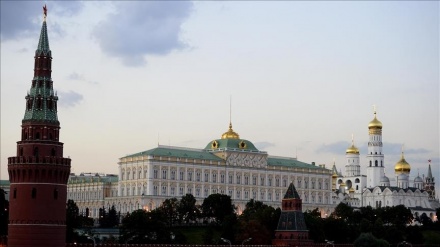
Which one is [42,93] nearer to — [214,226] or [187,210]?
[214,226]

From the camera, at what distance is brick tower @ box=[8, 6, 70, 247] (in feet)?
316

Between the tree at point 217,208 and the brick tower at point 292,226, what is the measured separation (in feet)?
85.6

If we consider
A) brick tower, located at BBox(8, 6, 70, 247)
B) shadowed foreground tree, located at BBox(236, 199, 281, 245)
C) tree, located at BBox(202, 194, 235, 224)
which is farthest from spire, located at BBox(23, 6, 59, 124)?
tree, located at BBox(202, 194, 235, 224)

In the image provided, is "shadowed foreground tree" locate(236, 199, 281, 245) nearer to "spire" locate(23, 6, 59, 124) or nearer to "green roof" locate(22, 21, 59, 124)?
"green roof" locate(22, 21, 59, 124)

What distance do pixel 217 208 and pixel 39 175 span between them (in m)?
81.6

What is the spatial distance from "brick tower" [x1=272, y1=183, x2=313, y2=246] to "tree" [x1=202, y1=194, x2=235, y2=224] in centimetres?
2609

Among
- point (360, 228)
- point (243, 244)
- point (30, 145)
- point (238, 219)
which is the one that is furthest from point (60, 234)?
point (360, 228)

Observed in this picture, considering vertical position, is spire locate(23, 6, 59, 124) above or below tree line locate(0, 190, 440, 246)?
above

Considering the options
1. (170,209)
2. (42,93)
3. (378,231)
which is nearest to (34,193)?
(42,93)

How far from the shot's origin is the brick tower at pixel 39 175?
96.2m

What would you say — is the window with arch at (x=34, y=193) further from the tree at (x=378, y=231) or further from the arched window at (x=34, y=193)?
the tree at (x=378, y=231)

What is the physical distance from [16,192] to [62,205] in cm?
535

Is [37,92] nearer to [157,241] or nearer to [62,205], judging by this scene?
[62,205]

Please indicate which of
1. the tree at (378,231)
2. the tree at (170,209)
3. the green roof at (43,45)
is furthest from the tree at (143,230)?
the tree at (378,231)
